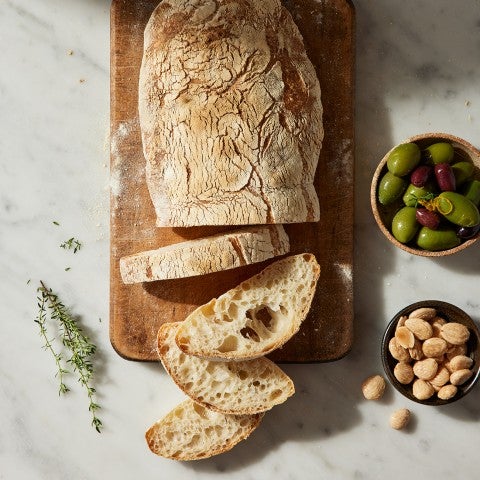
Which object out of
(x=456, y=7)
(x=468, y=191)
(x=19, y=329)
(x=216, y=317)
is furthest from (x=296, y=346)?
(x=456, y=7)

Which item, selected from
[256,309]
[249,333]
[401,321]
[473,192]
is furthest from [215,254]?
[473,192]

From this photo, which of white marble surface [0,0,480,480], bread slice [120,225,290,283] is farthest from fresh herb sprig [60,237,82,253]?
bread slice [120,225,290,283]

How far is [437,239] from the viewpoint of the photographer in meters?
2.63

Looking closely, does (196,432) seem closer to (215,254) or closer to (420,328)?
(215,254)

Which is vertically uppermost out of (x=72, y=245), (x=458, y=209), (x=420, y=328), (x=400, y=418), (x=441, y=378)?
(x=458, y=209)

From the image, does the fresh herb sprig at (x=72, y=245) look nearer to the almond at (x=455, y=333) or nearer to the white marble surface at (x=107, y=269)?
the white marble surface at (x=107, y=269)

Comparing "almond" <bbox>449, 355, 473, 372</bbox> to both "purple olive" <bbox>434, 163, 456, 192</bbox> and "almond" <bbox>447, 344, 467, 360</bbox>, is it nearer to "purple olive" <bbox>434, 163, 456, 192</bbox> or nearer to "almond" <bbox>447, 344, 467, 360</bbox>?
"almond" <bbox>447, 344, 467, 360</bbox>

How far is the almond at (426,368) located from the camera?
Result: 9.00 ft

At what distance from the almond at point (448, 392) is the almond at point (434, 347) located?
0.14 meters

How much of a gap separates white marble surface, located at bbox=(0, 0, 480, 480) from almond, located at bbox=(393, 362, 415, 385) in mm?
196

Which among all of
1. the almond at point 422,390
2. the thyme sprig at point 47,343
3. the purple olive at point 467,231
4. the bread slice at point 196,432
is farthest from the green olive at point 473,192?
the thyme sprig at point 47,343

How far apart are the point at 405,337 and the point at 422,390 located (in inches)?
9.4

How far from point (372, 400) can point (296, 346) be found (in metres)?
0.45

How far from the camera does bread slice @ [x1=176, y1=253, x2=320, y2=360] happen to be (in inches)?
104
